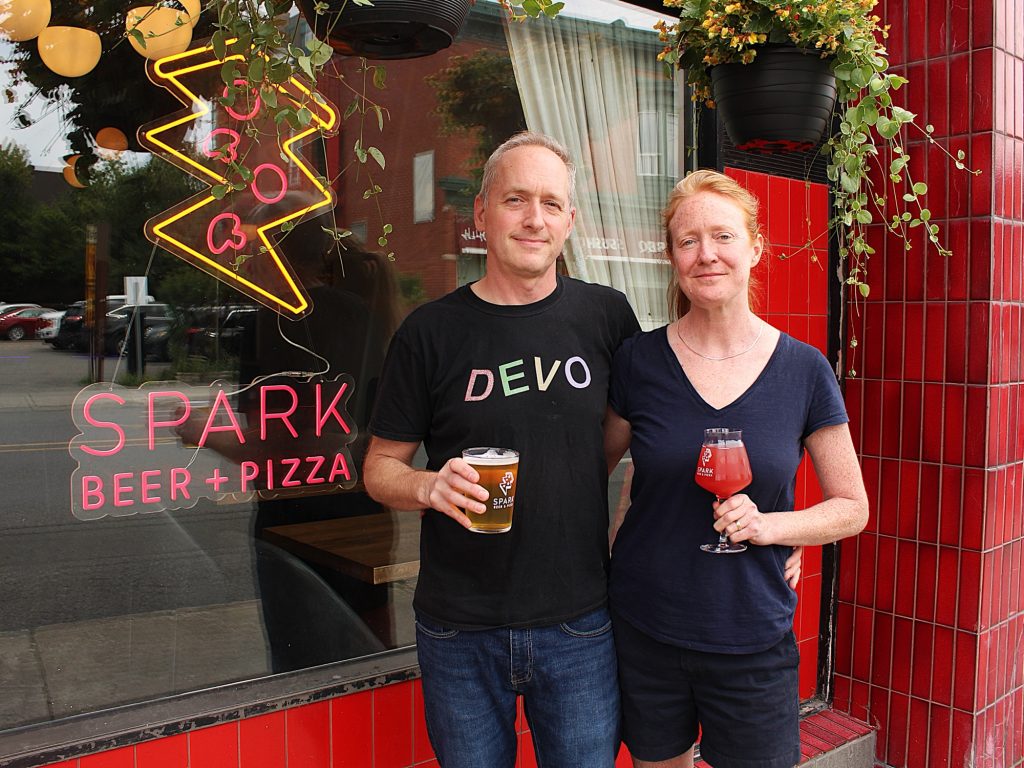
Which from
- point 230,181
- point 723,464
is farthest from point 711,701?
point 230,181

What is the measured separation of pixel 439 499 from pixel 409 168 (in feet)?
4.51

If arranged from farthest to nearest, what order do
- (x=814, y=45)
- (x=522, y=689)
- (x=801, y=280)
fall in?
(x=801, y=280)
(x=814, y=45)
(x=522, y=689)

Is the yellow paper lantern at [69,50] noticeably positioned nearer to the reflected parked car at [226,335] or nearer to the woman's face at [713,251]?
the reflected parked car at [226,335]

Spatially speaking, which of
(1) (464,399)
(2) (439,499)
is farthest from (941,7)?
(2) (439,499)

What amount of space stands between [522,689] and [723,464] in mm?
669

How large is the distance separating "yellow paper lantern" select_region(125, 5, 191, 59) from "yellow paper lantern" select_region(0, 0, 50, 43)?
0.19 m

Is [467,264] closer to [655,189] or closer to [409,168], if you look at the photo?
[409,168]

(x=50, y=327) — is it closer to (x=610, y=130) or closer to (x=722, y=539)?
(x=722, y=539)

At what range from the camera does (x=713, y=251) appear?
2.04m

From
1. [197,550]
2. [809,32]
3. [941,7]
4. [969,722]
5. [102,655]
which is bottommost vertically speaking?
[969,722]

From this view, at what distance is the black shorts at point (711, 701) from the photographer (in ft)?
6.50

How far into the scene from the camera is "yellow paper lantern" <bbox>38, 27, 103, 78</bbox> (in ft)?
7.36

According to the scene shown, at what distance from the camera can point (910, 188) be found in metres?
3.50

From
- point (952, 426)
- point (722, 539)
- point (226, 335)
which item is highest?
point (226, 335)
